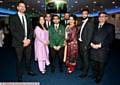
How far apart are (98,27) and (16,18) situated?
4.99 feet

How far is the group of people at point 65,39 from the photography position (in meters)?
5.14

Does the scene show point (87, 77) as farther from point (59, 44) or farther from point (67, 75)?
point (59, 44)

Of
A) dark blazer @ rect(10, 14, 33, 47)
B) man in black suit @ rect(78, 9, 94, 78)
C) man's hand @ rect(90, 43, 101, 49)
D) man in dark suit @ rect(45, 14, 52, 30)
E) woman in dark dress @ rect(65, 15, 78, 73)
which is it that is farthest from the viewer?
Answer: man in dark suit @ rect(45, 14, 52, 30)

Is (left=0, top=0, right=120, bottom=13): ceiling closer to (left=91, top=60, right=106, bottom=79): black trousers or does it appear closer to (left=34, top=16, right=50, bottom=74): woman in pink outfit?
(left=34, top=16, right=50, bottom=74): woman in pink outfit

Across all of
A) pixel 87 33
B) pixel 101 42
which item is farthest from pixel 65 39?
pixel 101 42

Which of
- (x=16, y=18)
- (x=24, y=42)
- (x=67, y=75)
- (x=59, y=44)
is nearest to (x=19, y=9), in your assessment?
(x=16, y=18)

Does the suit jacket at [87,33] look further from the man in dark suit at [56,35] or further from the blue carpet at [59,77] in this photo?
the blue carpet at [59,77]

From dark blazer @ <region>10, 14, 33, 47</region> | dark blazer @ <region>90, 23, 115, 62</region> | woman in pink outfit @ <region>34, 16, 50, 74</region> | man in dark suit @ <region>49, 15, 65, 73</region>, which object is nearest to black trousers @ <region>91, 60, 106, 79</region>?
dark blazer @ <region>90, 23, 115, 62</region>

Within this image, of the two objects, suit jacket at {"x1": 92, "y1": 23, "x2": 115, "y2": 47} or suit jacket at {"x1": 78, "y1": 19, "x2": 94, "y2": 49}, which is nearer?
suit jacket at {"x1": 92, "y1": 23, "x2": 115, "y2": 47}

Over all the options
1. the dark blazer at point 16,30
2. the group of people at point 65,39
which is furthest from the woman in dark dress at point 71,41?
the dark blazer at point 16,30

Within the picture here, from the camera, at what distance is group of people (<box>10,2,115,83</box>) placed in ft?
16.9

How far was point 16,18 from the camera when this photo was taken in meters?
5.07

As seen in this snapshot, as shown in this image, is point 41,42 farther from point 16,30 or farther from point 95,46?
point 95,46

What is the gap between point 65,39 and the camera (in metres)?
5.75
